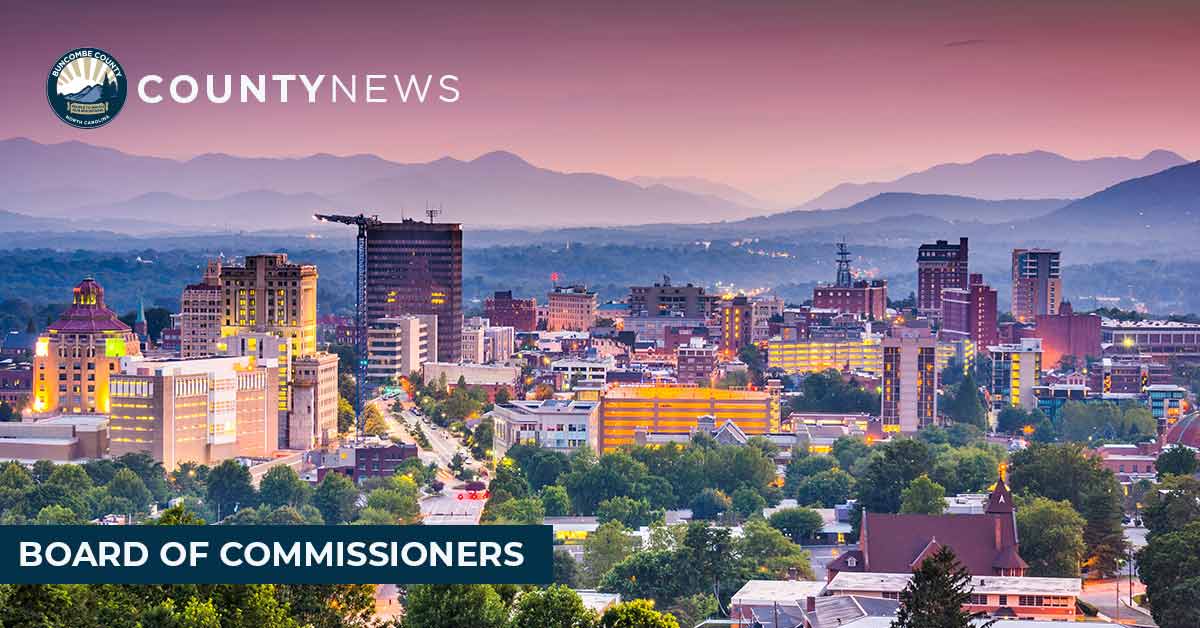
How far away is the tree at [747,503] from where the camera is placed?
3812 centimetres

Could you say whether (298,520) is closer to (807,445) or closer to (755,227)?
(807,445)

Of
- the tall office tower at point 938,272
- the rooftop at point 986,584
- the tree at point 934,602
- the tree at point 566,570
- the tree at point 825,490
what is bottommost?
the tree at point 566,570

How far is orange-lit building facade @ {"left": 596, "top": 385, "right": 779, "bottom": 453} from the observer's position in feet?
162

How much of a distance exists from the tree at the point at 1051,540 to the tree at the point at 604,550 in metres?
5.23

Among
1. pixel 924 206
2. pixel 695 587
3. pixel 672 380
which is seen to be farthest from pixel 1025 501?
pixel 924 206

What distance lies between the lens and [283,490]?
1561 inches

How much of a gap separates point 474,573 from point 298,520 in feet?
75.4

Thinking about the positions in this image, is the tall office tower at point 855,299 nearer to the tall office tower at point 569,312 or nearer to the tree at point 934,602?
the tall office tower at point 569,312

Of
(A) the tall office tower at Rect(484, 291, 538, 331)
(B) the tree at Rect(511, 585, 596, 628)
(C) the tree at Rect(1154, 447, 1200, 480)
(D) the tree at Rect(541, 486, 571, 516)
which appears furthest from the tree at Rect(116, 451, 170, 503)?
(A) the tall office tower at Rect(484, 291, 538, 331)

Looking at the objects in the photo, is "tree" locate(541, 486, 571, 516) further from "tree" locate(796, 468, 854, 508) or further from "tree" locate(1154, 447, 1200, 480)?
"tree" locate(1154, 447, 1200, 480)

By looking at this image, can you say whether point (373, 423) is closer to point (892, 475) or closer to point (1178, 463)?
point (892, 475)

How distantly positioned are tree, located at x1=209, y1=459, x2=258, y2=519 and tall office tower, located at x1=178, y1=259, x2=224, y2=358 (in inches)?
621

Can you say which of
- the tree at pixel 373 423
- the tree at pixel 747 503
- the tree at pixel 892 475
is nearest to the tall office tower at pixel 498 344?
the tree at pixel 373 423

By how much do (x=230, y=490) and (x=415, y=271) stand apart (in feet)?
109
